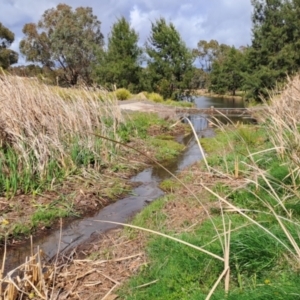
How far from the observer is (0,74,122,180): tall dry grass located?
5883 mm

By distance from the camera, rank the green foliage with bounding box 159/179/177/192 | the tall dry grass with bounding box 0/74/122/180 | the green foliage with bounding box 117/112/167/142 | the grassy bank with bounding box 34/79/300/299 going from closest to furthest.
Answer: the grassy bank with bounding box 34/79/300/299 → the tall dry grass with bounding box 0/74/122/180 → the green foliage with bounding box 159/179/177/192 → the green foliage with bounding box 117/112/167/142

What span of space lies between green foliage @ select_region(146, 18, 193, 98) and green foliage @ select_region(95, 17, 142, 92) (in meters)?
0.99

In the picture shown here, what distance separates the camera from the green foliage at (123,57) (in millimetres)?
25031

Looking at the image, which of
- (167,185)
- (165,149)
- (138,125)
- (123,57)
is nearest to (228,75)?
(123,57)

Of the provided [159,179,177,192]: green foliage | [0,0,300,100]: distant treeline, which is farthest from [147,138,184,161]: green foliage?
[0,0,300,100]: distant treeline

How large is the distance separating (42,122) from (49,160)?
0.62m

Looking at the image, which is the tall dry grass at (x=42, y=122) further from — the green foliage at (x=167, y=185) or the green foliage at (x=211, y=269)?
the green foliage at (x=211, y=269)

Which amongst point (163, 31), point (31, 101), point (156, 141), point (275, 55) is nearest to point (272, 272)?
point (31, 101)

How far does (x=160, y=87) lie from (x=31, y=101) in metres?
19.5

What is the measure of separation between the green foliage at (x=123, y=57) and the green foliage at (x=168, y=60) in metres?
0.99

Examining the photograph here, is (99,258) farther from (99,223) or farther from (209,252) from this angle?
(209,252)

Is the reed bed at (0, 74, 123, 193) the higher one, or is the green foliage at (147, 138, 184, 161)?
the reed bed at (0, 74, 123, 193)

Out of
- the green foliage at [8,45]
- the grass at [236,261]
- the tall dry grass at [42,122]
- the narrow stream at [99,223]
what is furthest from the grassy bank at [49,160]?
the green foliage at [8,45]

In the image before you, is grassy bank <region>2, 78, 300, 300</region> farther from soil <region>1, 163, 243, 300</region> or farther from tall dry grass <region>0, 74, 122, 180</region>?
tall dry grass <region>0, 74, 122, 180</region>
